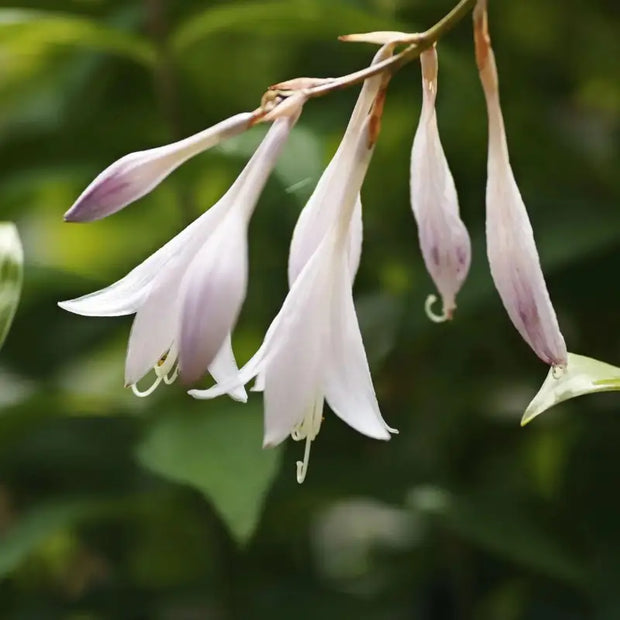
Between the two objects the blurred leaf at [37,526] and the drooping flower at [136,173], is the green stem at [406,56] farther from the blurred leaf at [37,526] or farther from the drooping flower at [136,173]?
the blurred leaf at [37,526]

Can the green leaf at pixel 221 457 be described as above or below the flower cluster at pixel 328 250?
below

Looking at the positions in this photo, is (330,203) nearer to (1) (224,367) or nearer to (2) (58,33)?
(1) (224,367)

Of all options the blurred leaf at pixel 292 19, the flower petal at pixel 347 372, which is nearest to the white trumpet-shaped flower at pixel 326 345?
the flower petal at pixel 347 372

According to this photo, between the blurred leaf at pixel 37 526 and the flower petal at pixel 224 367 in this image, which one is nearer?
the flower petal at pixel 224 367

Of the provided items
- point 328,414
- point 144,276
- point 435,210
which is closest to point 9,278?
point 144,276

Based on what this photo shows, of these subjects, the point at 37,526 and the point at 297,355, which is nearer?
the point at 297,355

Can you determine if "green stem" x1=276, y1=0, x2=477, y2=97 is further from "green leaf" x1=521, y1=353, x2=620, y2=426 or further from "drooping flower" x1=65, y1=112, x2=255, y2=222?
"green leaf" x1=521, y1=353, x2=620, y2=426

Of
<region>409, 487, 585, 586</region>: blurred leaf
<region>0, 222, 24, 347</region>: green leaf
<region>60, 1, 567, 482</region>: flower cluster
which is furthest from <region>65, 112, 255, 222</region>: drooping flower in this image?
<region>409, 487, 585, 586</region>: blurred leaf

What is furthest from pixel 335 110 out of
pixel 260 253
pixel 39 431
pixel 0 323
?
pixel 0 323
